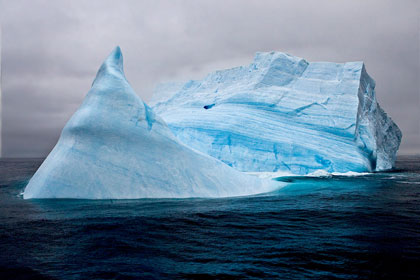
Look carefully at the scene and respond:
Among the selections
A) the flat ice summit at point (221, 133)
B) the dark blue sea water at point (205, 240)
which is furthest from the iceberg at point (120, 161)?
the dark blue sea water at point (205, 240)

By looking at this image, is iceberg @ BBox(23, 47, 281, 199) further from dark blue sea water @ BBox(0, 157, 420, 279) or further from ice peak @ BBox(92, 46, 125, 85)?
dark blue sea water @ BBox(0, 157, 420, 279)

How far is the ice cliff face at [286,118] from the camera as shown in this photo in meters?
17.5

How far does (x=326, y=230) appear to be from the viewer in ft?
17.3

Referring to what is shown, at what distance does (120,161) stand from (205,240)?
4484mm

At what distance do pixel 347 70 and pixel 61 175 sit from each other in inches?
764

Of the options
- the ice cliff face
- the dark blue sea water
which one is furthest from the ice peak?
the ice cliff face

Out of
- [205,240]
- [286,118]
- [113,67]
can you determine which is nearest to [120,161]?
[113,67]

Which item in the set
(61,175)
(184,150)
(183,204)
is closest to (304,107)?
(184,150)

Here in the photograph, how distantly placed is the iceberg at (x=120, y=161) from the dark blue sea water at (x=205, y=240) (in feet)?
1.99

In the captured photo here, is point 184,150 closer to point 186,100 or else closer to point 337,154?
point 337,154

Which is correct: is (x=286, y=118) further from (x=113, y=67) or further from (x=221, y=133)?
(x=113, y=67)

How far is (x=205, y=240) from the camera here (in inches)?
183

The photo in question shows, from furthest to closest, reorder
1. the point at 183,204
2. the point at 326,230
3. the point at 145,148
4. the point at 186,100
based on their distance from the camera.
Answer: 1. the point at 186,100
2. the point at 145,148
3. the point at 183,204
4. the point at 326,230

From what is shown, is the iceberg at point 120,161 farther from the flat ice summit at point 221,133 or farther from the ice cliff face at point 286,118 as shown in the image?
the ice cliff face at point 286,118
